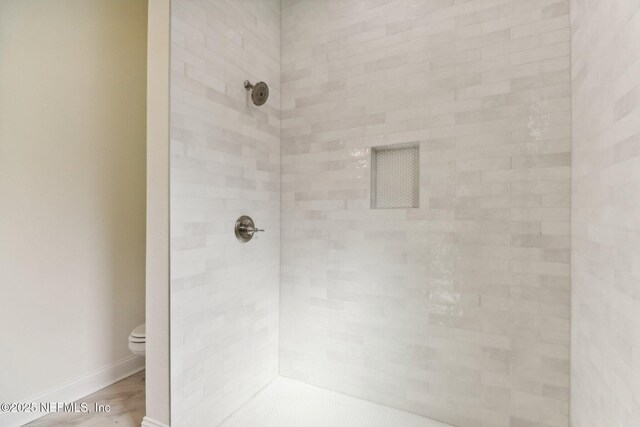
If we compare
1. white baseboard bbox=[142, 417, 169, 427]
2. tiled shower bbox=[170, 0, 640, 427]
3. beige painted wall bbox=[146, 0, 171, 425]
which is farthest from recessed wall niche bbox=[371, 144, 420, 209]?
white baseboard bbox=[142, 417, 169, 427]

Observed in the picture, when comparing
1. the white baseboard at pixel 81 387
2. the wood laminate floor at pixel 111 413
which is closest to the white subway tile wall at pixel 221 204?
the wood laminate floor at pixel 111 413

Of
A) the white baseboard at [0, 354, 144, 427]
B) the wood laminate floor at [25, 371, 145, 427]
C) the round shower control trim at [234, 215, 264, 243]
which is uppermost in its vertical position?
the round shower control trim at [234, 215, 264, 243]

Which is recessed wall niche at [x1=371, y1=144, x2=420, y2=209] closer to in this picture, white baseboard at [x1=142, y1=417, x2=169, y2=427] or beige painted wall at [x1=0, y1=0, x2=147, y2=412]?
white baseboard at [x1=142, y1=417, x2=169, y2=427]

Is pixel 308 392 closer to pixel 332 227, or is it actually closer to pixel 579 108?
pixel 332 227

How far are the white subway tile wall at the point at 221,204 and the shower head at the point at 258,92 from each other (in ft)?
0.16

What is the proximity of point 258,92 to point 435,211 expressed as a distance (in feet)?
3.98

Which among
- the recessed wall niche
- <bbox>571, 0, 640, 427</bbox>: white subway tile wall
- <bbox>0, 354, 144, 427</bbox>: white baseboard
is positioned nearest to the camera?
<bbox>571, 0, 640, 427</bbox>: white subway tile wall

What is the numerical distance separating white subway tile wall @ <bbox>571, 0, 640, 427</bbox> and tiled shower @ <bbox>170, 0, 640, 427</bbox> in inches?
0.6

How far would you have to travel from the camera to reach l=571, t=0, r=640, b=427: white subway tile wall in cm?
78

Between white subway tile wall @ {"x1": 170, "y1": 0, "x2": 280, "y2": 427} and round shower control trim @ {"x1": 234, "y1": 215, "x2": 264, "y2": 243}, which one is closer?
white subway tile wall @ {"x1": 170, "y1": 0, "x2": 280, "y2": 427}

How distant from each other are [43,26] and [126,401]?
2221 mm

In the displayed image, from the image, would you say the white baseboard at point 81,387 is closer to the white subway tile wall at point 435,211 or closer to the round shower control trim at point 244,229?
the white subway tile wall at point 435,211

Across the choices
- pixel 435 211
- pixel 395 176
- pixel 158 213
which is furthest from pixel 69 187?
pixel 435 211

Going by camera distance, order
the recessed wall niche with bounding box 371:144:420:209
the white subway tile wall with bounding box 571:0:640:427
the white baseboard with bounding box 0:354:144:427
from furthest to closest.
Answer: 1. the recessed wall niche with bounding box 371:144:420:209
2. the white baseboard with bounding box 0:354:144:427
3. the white subway tile wall with bounding box 571:0:640:427
